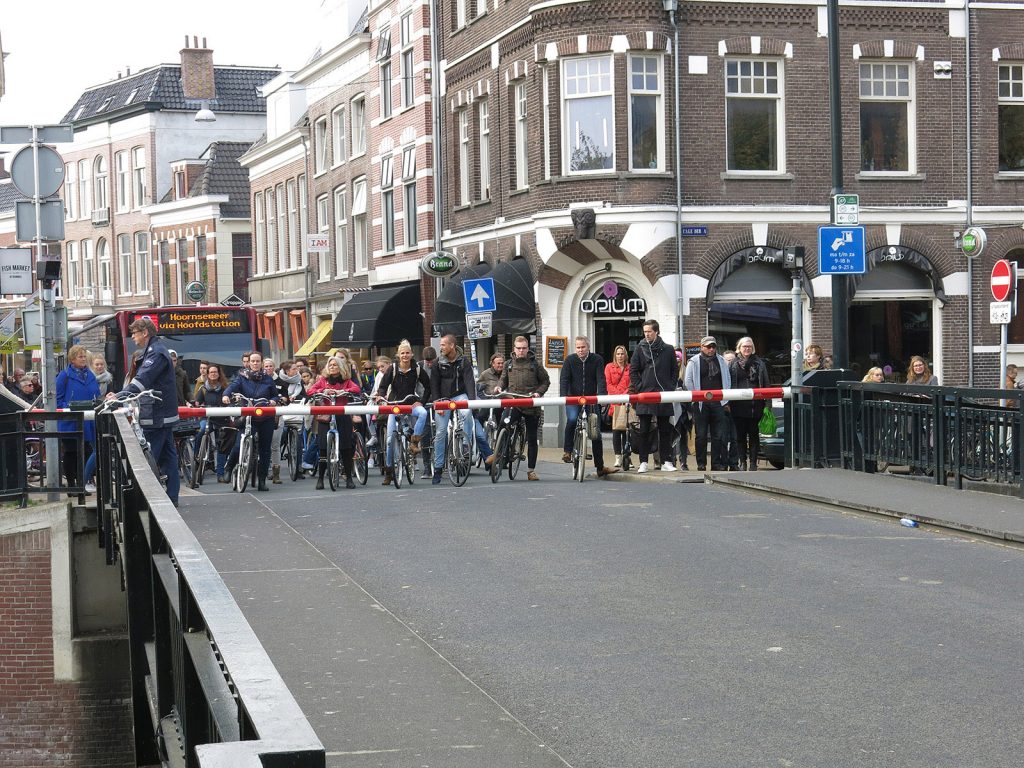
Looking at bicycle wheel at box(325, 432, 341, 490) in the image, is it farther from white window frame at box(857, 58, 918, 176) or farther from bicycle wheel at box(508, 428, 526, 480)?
white window frame at box(857, 58, 918, 176)

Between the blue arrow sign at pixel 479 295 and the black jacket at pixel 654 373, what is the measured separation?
19.0 feet

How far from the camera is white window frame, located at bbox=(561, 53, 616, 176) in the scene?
27891mm

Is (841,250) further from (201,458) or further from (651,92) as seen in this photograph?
(651,92)

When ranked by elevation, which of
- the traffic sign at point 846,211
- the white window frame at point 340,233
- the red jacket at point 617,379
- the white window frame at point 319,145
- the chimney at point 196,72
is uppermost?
the chimney at point 196,72

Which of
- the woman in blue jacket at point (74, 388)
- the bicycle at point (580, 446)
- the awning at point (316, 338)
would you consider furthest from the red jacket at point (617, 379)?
the awning at point (316, 338)

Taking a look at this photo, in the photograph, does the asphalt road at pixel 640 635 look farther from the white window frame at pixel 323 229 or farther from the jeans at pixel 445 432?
the white window frame at pixel 323 229

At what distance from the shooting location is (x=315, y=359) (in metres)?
45.5

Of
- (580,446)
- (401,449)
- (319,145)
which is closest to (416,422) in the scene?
(401,449)

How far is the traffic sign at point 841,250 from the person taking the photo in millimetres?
18625

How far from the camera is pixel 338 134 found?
4288cm

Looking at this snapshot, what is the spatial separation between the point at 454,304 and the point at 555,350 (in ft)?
14.9

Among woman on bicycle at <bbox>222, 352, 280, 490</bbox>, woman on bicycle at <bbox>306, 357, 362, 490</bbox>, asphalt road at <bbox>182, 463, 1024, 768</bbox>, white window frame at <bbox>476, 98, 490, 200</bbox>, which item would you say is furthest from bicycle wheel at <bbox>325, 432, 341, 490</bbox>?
white window frame at <bbox>476, 98, 490, 200</bbox>

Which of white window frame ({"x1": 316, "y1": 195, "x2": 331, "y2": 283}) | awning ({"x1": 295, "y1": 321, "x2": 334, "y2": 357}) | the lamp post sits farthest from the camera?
awning ({"x1": 295, "y1": 321, "x2": 334, "y2": 357})

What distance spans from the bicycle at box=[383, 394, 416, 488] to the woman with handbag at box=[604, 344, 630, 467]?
266 centimetres
